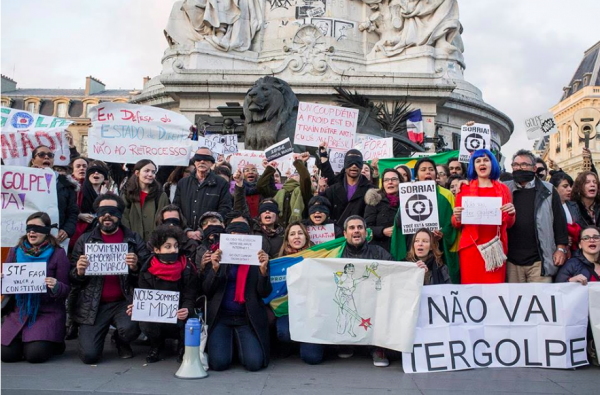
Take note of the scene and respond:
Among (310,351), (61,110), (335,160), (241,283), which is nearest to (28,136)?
(241,283)

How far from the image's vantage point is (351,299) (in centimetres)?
712

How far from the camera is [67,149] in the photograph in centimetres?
1010

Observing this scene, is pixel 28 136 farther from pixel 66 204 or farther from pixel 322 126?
pixel 322 126

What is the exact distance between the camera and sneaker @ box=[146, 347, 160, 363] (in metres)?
7.00

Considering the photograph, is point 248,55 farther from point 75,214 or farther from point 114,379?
point 114,379

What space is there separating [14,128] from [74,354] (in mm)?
3868

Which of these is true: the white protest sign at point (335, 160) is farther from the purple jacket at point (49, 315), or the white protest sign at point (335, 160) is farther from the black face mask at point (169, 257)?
the purple jacket at point (49, 315)

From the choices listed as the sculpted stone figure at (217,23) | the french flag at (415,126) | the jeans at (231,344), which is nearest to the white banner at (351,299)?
the jeans at (231,344)

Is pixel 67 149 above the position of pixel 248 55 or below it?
below

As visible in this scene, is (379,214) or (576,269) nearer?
(576,269)

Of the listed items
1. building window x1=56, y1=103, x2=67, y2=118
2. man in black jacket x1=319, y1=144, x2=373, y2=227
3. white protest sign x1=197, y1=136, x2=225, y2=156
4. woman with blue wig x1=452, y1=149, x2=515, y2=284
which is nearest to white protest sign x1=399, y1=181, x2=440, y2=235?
woman with blue wig x1=452, y1=149, x2=515, y2=284

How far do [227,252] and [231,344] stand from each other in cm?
92

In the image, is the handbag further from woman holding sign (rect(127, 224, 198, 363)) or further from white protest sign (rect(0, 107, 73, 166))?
white protest sign (rect(0, 107, 73, 166))

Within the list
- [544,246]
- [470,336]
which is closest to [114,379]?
[470,336]
